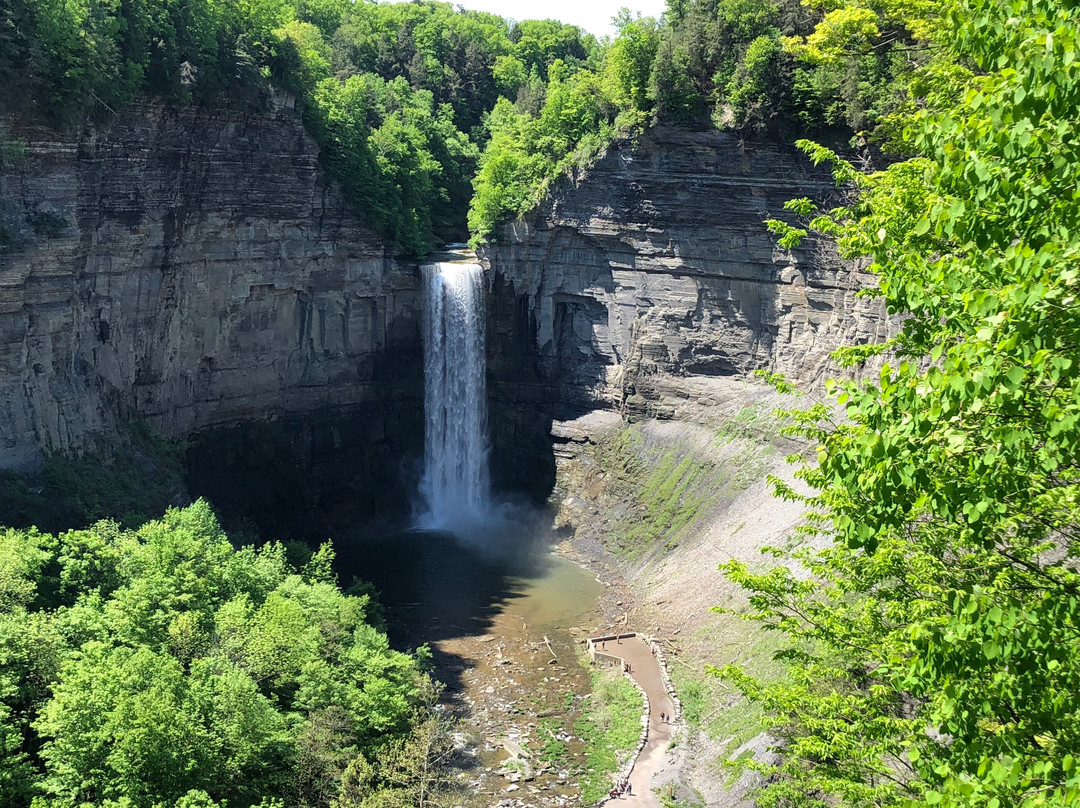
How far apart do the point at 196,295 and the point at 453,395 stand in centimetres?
1643

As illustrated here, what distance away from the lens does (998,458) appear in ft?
30.6

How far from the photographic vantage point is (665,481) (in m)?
54.2

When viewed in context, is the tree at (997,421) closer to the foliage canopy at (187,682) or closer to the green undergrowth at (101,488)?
the foliage canopy at (187,682)

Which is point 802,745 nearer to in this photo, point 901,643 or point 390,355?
point 901,643

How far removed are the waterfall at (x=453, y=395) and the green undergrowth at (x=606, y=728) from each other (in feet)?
73.9

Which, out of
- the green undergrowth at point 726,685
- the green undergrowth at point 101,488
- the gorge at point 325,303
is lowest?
the green undergrowth at point 726,685

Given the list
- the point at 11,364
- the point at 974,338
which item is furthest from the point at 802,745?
the point at 11,364

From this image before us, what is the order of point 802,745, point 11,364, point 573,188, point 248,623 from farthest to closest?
point 573,188 → point 11,364 → point 248,623 → point 802,745

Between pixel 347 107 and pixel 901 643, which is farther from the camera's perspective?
pixel 347 107

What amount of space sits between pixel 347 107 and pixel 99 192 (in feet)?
67.3

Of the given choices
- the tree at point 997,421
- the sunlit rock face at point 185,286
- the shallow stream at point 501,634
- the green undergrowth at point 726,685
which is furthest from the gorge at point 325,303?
the tree at point 997,421

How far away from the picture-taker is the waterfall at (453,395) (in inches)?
2411

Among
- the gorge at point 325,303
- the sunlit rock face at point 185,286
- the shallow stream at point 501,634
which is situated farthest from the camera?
the gorge at point 325,303

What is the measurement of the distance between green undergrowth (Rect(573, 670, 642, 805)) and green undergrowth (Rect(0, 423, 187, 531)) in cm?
1936
